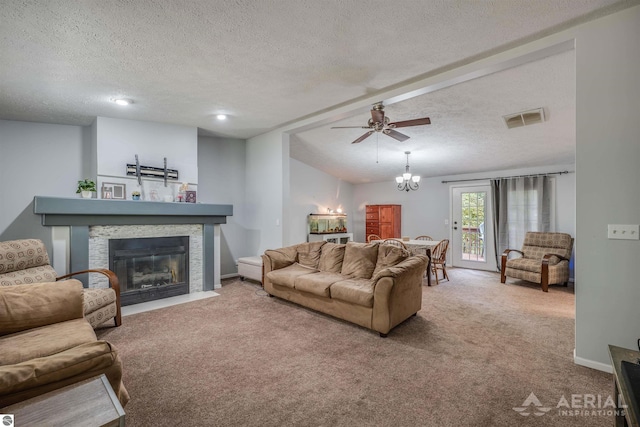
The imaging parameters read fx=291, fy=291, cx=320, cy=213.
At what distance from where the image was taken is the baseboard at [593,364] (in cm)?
213

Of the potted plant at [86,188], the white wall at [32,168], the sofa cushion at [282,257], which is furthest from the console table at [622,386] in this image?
the white wall at [32,168]

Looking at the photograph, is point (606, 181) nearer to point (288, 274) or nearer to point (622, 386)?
point (622, 386)

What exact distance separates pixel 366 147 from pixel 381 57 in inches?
116

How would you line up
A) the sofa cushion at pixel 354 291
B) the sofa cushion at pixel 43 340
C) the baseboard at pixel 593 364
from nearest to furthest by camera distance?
1. the sofa cushion at pixel 43 340
2. the baseboard at pixel 593 364
3. the sofa cushion at pixel 354 291

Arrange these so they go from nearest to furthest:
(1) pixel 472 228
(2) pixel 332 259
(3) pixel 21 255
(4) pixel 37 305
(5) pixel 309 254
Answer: (4) pixel 37 305, (3) pixel 21 255, (2) pixel 332 259, (5) pixel 309 254, (1) pixel 472 228

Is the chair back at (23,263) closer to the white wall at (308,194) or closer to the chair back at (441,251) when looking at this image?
the white wall at (308,194)

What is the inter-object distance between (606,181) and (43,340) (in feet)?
13.0

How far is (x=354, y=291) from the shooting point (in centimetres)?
304

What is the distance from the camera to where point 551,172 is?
5379 millimetres

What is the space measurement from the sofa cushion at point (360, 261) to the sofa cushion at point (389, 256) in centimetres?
7

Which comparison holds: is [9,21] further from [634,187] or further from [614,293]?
[614,293]

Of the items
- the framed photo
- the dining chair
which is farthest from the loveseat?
the dining chair

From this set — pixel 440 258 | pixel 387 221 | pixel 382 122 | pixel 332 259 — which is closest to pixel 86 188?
pixel 332 259

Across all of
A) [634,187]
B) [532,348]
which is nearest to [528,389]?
[532,348]
